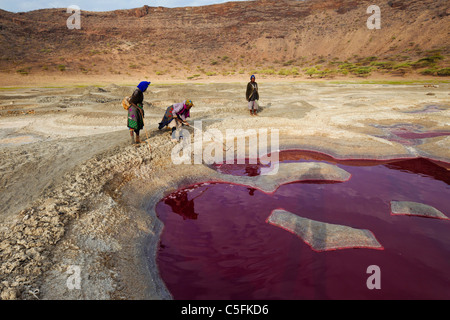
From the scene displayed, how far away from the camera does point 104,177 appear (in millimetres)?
5680

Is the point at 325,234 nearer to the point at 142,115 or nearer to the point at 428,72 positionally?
the point at 142,115

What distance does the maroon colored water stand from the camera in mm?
3533

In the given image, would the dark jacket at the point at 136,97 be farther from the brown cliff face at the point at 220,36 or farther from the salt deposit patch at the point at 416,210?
the brown cliff face at the point at 220,36

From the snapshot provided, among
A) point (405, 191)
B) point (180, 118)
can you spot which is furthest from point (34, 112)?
point (405, 191)

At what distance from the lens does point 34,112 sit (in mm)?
12453

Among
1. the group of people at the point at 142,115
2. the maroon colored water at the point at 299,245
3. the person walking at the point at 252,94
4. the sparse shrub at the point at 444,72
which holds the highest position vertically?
the sparse shrub at the point at 444,72

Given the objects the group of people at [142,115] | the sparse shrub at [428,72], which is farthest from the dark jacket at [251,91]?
the sparse shrub at [428,72]

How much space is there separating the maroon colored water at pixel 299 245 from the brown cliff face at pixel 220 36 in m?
37.8

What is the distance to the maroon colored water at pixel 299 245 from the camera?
3533 millimetres

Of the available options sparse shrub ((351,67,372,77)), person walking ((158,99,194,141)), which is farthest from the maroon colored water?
sparse shrub ((351,67,372,77))

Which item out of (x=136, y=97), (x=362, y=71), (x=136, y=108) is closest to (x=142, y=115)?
(x=136, y=108)

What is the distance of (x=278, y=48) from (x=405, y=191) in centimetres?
5015

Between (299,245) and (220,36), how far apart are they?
57.1 m

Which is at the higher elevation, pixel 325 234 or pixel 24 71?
pixel 24 71
